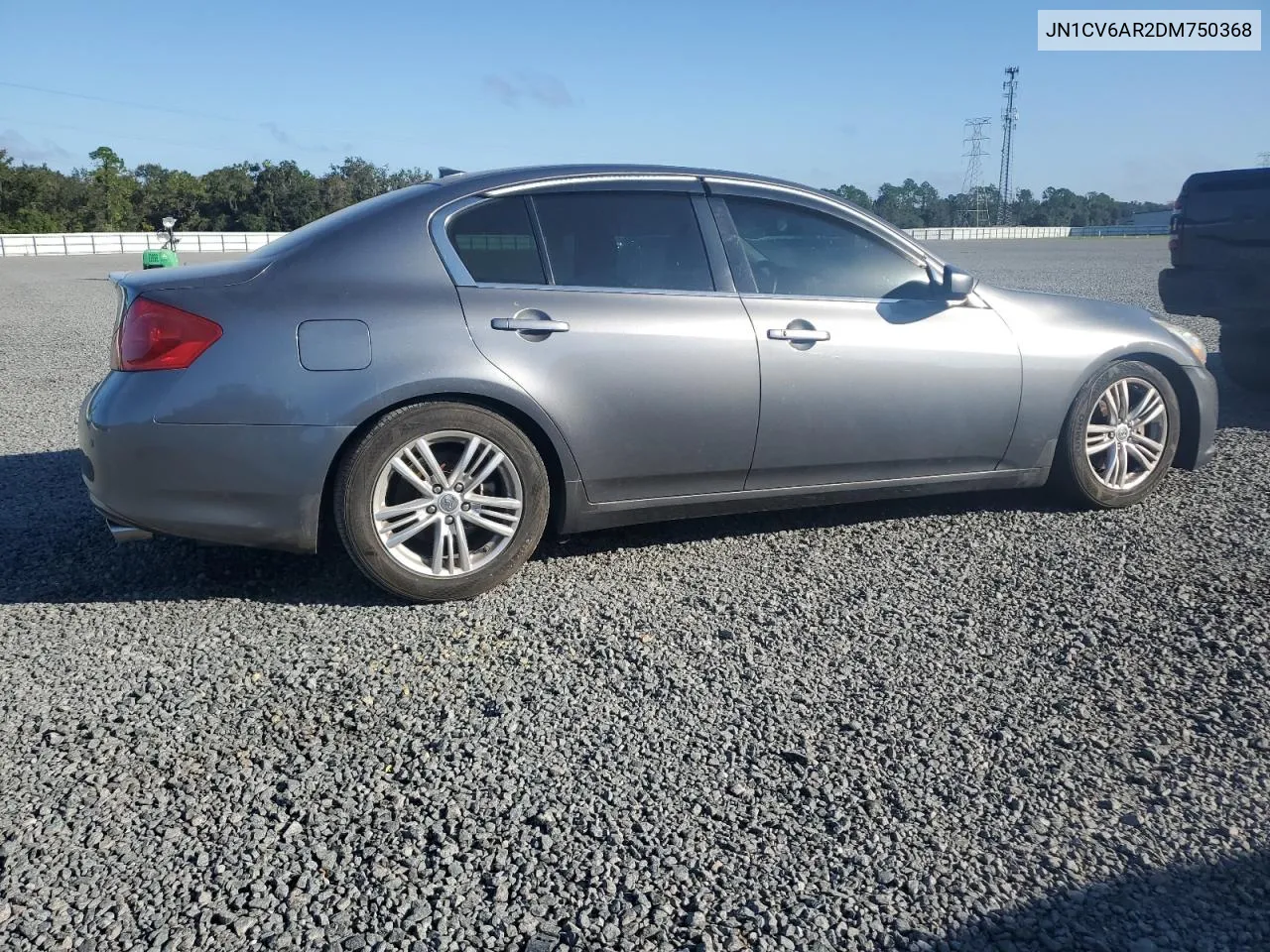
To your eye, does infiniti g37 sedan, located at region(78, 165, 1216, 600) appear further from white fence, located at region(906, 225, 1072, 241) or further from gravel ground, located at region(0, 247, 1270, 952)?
white fence, located at region(906, 225, 1072, 241)

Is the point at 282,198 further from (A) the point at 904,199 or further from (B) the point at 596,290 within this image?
(B) the point at 596,290

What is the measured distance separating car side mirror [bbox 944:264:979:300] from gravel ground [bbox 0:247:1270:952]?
1.11m

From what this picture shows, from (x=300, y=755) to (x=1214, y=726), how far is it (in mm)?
2621

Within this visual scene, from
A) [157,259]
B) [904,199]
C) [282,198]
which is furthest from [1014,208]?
[157,259]

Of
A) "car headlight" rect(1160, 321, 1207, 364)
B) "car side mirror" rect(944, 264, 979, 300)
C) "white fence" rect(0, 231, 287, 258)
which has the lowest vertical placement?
"car headlight" rect(1160, 321, 1207, 364)

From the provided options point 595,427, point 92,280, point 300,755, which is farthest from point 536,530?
point 92,280

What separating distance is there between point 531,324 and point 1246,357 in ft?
21.8

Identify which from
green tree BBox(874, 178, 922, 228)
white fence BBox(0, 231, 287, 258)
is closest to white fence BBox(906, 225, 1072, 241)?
green tree BBox(874, 178, 922, 228)

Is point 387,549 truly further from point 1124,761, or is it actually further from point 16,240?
point 16,240

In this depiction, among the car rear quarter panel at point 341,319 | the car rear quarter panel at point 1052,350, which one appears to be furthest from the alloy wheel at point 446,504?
the car rear quarter panel at point 1052,350

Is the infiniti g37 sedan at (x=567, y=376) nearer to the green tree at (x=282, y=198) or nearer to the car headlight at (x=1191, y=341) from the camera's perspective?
the car headlight at (x=1191, y=341)

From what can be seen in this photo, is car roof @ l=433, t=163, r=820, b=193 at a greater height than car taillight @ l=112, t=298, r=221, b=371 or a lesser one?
greater

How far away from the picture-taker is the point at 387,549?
13.4 ft

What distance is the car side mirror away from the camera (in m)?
4.84
